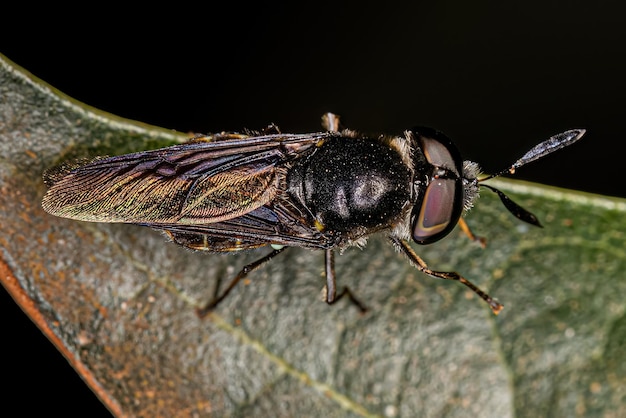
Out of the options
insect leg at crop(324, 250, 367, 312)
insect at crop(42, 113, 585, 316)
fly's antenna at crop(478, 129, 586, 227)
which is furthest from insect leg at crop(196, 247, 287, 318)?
fly's antenna at crop(478, 129, 586, 227)

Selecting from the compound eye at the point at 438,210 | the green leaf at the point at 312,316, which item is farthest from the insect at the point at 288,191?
the green leaf at the point at 312,316

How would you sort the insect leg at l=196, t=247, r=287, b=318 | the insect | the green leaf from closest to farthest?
the green leaf → the insect leg at l=196, t=247, r=287, b=318 → the insect

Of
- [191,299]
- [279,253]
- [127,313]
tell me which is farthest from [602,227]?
[127,313]

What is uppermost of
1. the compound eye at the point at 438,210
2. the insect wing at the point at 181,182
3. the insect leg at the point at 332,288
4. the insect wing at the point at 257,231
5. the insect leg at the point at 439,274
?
the insect wing at the point at 181,182

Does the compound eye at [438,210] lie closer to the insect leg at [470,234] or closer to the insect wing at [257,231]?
the insect leg at [470,234]

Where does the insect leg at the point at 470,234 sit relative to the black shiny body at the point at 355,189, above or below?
below

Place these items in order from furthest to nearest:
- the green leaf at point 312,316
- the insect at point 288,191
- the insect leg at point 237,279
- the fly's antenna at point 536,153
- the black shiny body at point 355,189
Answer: the black shiny body at point 355,189
the insect at point 288,191
the insect leg at point 237,279
the fly's antenna at point 536,153
the green leaf at point 312,316

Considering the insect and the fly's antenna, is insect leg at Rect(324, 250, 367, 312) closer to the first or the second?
the insect
